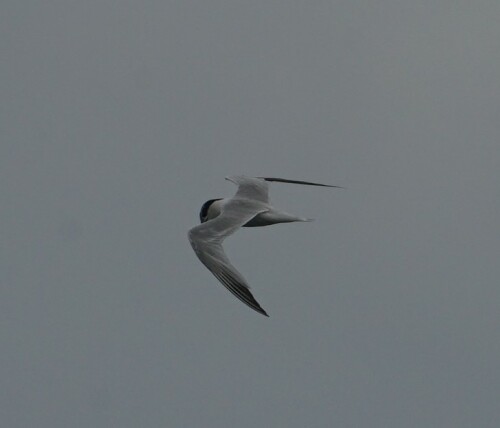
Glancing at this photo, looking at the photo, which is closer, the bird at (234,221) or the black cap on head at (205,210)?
the bird at (234,221)

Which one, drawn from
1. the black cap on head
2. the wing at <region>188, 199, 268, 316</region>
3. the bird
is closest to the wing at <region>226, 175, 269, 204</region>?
the bird

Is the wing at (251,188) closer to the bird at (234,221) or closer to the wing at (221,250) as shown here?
the bird at (234,221)

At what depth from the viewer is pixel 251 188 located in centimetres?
2870

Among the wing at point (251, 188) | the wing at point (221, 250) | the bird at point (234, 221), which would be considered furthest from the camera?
the wing at point (251, 188)

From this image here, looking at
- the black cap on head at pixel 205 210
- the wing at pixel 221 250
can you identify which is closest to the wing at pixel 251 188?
the black cap on head at pixel 205 210

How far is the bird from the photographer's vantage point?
2216 cm

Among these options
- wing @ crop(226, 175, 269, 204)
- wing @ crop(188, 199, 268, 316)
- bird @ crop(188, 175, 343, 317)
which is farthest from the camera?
wing @ crop(226, 175, 269, 204)

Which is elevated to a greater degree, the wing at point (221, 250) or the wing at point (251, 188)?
the wing at point (251, 188)

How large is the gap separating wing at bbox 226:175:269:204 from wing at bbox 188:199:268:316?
252 cm

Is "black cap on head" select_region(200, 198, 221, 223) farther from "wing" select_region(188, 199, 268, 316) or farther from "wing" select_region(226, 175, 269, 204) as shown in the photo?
"wing" select_region(188, 199, 268, 316)

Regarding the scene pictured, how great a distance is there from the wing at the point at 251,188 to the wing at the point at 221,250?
2.52m

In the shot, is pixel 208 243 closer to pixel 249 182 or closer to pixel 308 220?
pixel 308 220

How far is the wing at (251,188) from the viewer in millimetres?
28109

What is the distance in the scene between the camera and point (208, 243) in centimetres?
2316
